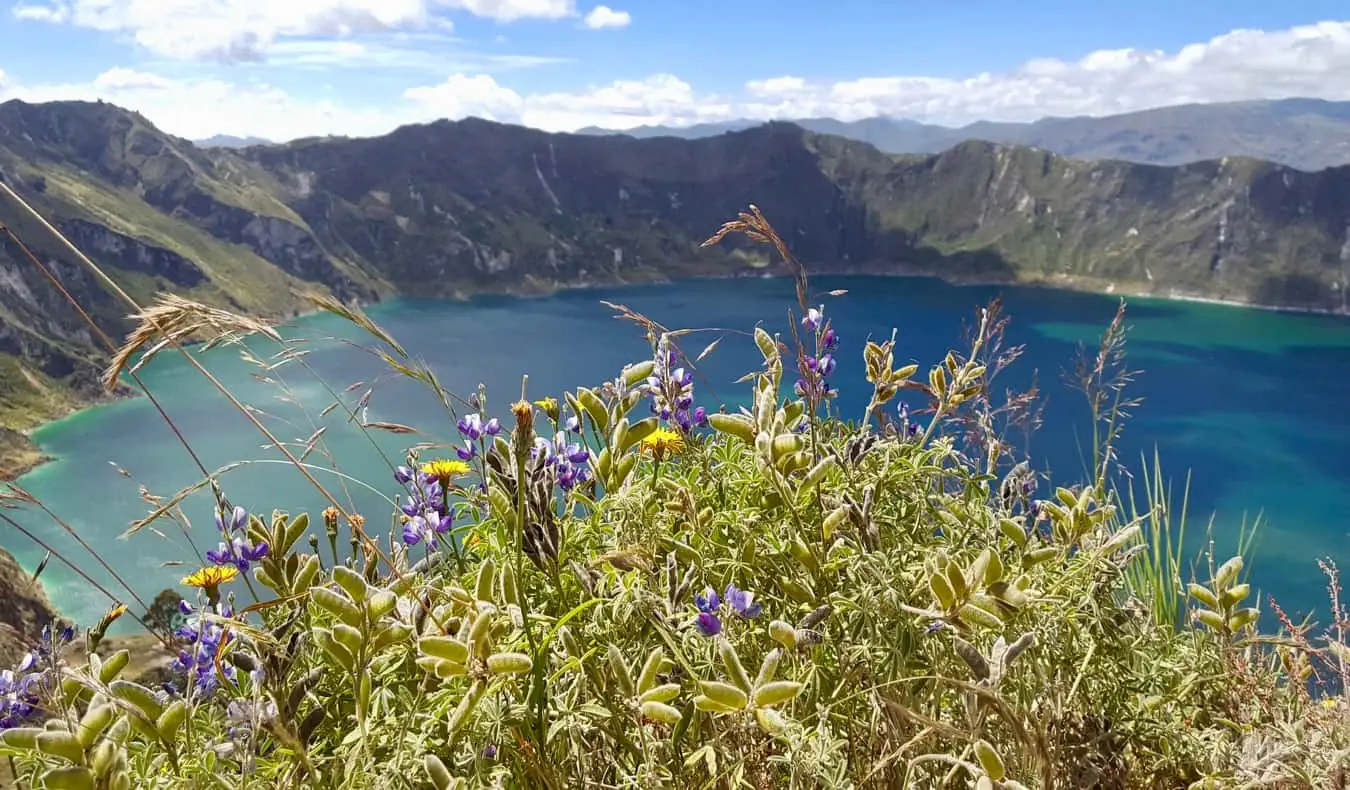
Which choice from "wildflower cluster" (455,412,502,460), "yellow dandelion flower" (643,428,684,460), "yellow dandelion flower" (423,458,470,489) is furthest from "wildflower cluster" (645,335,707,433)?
"yellow dandelion flower" (423,458,470,489)

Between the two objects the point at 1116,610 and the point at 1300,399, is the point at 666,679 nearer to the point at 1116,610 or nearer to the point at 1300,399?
the point at 1116,610

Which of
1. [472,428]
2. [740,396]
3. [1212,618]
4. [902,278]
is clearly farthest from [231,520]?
[902,278]

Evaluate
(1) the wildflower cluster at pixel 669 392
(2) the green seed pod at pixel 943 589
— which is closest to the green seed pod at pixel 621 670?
(2) the green seed pod at pixel 943 589

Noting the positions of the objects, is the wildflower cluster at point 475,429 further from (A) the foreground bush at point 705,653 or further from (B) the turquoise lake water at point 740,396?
(B) the turquoise lake water at point 740,396

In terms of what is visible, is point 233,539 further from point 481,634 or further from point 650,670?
point 650,670

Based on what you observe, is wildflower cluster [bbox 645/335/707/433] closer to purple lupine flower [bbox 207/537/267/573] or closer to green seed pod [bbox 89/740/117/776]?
purple lupine flower [bbox 207/537/267/573]
